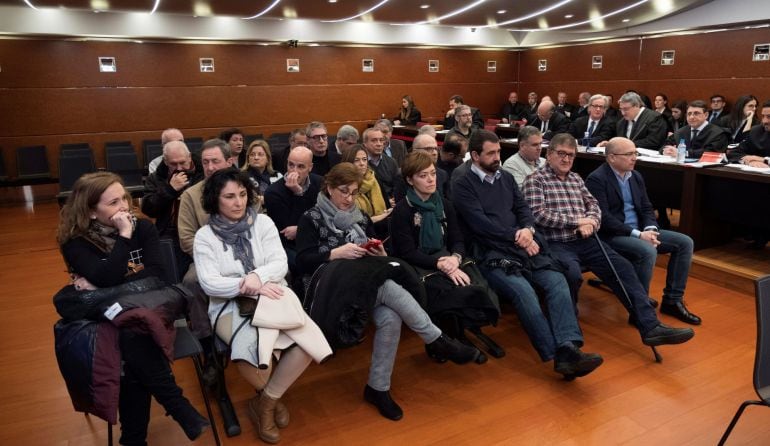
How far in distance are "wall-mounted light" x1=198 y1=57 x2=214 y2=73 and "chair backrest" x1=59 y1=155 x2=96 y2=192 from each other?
3.57 m

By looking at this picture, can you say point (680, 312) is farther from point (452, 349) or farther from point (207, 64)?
point (207, 64)

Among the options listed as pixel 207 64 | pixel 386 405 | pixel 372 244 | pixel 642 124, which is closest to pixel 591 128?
pixel 642 124

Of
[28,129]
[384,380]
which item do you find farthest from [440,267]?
[28,129]

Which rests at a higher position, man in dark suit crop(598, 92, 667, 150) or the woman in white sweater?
man in dark suit crop(598, 92, 667, 150)

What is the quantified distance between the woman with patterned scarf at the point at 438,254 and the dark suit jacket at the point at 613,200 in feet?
3.65

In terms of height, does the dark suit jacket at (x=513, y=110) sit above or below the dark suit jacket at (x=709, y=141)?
above

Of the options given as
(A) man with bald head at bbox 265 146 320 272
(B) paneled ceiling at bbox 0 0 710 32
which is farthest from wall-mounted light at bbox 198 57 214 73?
(A) man with bald head at bbox 265 146 320 272

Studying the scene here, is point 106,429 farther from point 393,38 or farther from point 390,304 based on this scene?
point 393,38

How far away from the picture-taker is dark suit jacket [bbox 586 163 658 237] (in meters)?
3.48

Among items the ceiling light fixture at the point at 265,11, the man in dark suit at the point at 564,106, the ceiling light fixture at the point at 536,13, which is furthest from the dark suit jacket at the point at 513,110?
the ceiling light fixture at the point at 265,11

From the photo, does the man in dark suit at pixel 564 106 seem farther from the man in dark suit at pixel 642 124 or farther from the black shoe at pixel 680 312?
the black shoe at pixel 680 312

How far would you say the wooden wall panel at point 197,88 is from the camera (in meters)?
8.43

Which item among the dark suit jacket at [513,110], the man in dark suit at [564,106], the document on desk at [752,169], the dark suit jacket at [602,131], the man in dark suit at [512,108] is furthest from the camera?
the man in dark suit at [512,108]

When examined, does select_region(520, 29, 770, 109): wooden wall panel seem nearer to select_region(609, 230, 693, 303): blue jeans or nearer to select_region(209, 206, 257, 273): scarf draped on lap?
select_region(609, 230, 693, 303): blue jeans
